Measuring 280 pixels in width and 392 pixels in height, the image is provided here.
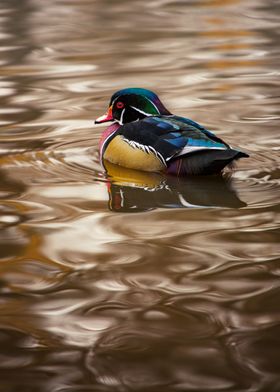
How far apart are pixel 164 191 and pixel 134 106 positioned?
3.91ft

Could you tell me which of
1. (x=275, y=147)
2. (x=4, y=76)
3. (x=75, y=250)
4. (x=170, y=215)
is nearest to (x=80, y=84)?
(x=4, y=76)

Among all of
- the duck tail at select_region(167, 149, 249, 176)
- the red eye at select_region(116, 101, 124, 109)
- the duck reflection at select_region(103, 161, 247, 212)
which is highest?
the red eye at select_region(116, 101, 124, 109)

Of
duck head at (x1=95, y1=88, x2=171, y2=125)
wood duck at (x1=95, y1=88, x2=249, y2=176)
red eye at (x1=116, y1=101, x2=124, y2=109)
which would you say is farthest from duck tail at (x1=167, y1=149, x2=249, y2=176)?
red eye at (x1=116, y1=101, x2=124, y2=109)

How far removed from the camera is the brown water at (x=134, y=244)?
4402 millimetres

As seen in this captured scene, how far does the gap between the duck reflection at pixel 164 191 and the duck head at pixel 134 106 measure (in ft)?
1.81

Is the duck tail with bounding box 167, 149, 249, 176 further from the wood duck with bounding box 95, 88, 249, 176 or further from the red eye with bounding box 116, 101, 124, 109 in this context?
the red eye with bounding box 116, 101, 124, 109

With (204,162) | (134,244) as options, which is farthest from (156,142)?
(134,244)

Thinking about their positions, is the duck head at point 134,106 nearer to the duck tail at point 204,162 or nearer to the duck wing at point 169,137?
the duck wing at point 169,137

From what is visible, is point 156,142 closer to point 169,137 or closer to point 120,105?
point 169,137

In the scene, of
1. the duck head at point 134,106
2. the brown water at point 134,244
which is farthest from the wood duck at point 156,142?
the brown water at point 134,244

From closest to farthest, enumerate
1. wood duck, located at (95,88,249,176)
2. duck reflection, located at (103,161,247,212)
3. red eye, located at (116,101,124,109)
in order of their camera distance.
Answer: duck reflection, located at (103,161,247,212), wood duck, located at (95,88,249,176), red eye, located at (116,101,124,109)

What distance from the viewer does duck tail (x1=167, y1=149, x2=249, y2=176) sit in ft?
23.5

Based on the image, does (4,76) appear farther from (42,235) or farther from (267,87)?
(42,235)

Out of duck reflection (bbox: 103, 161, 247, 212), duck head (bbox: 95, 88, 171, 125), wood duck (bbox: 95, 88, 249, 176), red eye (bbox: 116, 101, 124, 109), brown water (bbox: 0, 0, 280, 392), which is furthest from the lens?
red eye (bbox: 116, 101, 124, 109)
